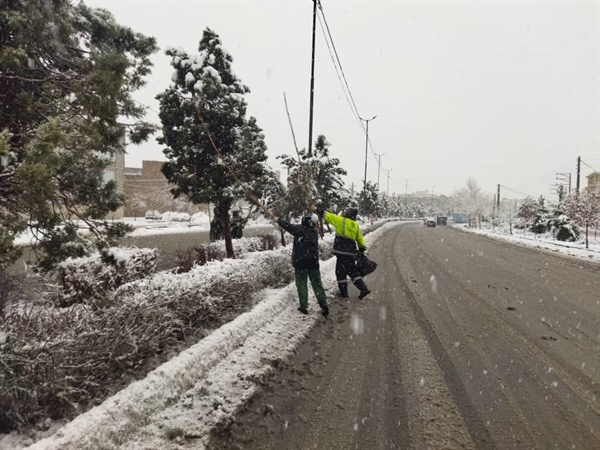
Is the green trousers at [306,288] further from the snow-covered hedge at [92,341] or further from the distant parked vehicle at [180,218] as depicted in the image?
the distant parked vehicle at [180,218]

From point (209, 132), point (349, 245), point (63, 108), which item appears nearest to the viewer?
point (63, 108)

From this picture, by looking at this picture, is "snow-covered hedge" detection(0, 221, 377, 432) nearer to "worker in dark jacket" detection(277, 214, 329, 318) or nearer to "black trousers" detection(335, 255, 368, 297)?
"worker in dark jacket" detection(277, 214, 329, 318)

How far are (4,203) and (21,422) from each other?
10.4 feet

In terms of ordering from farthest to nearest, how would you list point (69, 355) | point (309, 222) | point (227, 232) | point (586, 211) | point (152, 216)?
point (152, 216) < point (586, 211) < point (227, 232) < point (309, 222) < point (69, 355)

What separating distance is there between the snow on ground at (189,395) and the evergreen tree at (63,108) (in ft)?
6.07

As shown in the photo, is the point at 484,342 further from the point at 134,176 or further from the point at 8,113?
the point at 134,176

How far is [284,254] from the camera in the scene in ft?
28.8

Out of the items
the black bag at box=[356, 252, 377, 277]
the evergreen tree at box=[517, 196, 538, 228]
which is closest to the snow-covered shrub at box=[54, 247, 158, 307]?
the black bag at box=[356, 252, 377, 277]

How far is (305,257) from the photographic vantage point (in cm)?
643

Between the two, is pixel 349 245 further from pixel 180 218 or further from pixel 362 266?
pixel 180 218

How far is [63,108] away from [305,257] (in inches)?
156

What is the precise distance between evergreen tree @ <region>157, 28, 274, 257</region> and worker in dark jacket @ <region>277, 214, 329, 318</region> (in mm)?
4878

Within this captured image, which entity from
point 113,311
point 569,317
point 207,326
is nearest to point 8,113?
point 113,311

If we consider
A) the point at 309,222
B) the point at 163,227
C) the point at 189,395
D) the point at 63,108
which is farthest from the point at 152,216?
Answer: the point at 189,395
